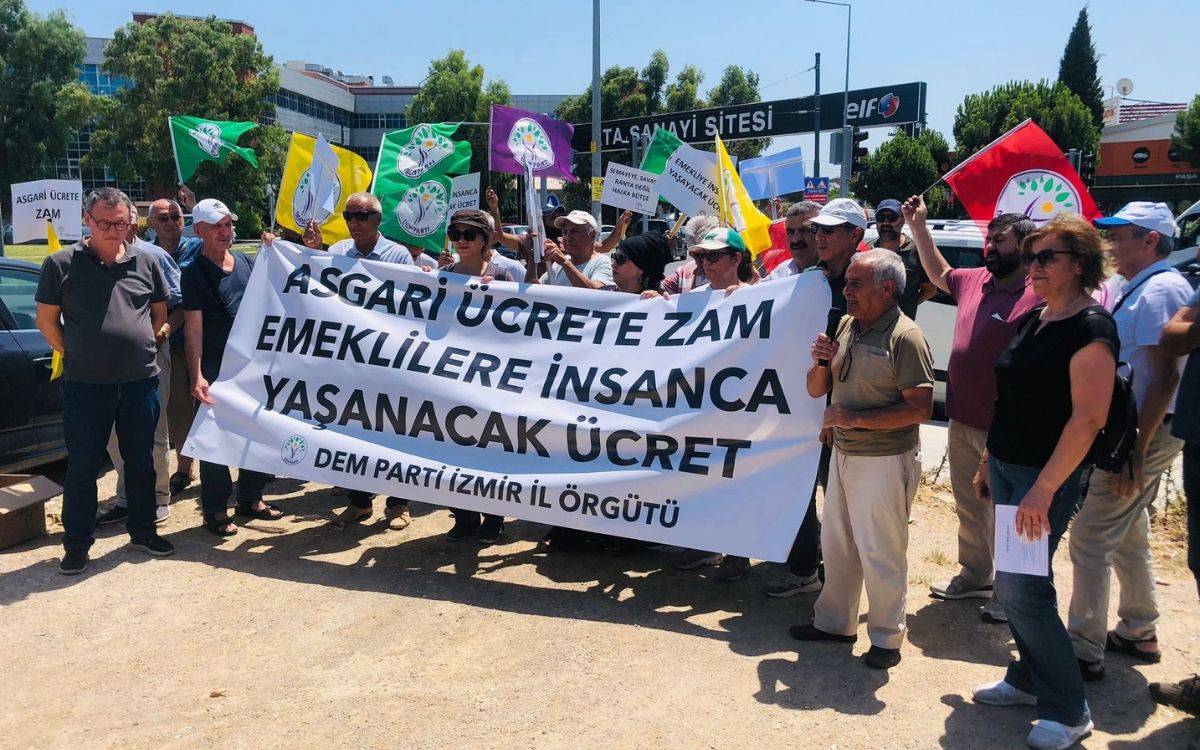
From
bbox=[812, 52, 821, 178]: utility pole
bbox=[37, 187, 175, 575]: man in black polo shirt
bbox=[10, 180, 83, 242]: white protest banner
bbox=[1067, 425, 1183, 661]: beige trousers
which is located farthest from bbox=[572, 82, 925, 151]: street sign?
bbox=[1067, 425, 1183, 661]: beige trousers

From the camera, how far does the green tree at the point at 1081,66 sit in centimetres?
6178

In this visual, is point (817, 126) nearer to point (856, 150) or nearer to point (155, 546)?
point (856, 150)

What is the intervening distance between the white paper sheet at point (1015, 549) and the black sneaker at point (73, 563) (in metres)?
4.73

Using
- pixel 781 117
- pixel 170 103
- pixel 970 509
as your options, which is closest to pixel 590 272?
pixel 970 509

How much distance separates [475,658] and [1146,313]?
129 inches

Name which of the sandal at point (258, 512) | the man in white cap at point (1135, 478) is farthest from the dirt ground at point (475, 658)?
the sandal at point (258, 512)

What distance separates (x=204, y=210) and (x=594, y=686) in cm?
384

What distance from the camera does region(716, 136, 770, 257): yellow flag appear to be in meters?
6.59

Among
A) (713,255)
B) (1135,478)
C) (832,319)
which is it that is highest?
(713,255)

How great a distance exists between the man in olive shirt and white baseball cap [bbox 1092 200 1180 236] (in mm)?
1117

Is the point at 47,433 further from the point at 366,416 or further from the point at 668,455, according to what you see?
the point at 668,455

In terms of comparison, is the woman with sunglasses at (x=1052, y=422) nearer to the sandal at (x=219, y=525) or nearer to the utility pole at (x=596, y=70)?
the sandal at (x=219, y=525)

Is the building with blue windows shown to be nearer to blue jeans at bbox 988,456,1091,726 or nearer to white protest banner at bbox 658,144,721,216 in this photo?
white protest banner at bbox 658,144,721,216

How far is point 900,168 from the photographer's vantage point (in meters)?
33.3
